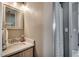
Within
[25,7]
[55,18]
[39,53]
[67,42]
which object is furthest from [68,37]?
[25,7]

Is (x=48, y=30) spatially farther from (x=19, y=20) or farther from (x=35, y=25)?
(x=19, y=20)

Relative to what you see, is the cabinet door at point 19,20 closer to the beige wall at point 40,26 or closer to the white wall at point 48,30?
the beige wall at point 40,26

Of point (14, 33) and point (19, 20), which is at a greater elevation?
point (19, 20)

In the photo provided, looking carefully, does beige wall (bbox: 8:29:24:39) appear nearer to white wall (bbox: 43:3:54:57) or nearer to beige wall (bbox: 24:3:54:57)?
beige wall (bbox: 24:3:54:57)

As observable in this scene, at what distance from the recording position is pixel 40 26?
1708 mm

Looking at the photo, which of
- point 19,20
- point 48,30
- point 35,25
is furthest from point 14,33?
point 48,30

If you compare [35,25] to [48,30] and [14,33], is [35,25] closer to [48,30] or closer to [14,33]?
[48,30]

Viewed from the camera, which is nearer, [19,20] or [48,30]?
[48,30]

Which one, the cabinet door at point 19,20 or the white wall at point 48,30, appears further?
the cabinet door at point 19,20

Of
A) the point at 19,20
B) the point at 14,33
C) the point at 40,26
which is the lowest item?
the point at 14,33

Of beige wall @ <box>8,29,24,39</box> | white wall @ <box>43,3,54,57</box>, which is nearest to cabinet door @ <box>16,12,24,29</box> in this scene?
beige wall @ <box>8,29,24,39</box>

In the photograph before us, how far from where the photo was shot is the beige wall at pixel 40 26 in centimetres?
168

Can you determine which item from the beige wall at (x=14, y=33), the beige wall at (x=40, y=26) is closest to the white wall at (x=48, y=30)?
the beige wall at (x=40, y=26)

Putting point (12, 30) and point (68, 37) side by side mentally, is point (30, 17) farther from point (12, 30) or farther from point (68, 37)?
point (68, 37)
